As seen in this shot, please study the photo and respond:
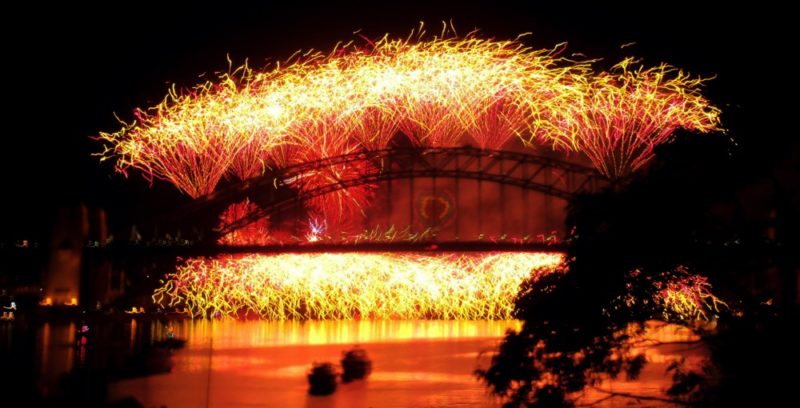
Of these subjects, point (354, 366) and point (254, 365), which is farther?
point (254, 365)

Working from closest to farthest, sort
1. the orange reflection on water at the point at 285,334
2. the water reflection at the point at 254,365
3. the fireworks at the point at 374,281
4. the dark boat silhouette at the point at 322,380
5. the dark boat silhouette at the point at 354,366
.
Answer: the water reflection at the point at 254,365 → the dark boat silhouette at the point at 322,380 → the dark boat silhouette at the point at 354,366 → the fireworks at the point at 374,281 → the orange reflection on water at the point at 285,334

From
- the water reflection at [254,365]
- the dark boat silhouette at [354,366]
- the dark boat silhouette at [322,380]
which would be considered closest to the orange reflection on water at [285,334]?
the water reflection at [254,365]

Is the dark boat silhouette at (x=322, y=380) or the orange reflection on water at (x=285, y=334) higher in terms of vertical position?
the orange reflection on water at (x=285, y=334)

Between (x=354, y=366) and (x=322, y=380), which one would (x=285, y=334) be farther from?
(x=322, y=380)

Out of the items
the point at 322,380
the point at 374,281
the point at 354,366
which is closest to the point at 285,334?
the point at 374,281

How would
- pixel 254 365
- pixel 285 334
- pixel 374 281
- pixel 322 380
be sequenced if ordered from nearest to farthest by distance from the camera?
pixel 322 380, pixel 254 365, pixel 374 281, pixel 285 334

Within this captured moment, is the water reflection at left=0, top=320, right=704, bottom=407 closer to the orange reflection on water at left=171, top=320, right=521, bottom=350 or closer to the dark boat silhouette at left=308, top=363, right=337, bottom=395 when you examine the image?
the orange reflection on water at left=171, top=320, right=521, bottom=350

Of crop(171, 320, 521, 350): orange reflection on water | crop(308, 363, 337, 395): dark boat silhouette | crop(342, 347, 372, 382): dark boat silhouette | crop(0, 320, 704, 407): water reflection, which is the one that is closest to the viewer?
crop(0, 320, 704, 407): water reflection

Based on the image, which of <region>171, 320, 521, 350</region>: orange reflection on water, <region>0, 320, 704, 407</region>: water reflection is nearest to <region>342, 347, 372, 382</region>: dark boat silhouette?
<region>0, 320, 704, 407</region>: water reflection

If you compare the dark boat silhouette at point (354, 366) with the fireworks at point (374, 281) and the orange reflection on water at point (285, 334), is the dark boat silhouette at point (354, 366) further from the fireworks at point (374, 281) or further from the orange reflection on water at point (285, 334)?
the orange reflection on water at point (285, 334)
